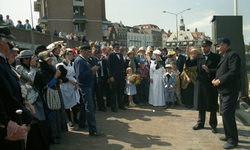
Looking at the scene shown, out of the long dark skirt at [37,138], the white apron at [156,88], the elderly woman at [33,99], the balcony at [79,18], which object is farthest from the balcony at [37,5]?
the long dark skirt at [37,138]

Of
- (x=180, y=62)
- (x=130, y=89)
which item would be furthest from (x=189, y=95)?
(x=130, y=89)

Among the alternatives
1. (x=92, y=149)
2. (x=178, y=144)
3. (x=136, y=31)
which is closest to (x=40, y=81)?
(x=92, y=149)

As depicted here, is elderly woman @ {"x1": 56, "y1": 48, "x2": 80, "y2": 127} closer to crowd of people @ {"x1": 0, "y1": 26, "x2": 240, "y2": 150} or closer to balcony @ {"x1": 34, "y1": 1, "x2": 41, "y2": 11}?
crowd of people @ {"x1": 0, "y1": 26, "x2": 240, "y2": 150}

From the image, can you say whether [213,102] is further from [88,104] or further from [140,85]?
[140,85]

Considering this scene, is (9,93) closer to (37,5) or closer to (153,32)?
(37,5)

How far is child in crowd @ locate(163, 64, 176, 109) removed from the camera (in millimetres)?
7582

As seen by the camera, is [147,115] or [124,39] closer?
[147,115]

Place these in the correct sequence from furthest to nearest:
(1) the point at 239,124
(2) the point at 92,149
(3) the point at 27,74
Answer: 1. (1) the point at 239,124
2. (2) the point at 92,149
3. (3) the point at 27,74

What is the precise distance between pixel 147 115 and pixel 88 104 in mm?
2632

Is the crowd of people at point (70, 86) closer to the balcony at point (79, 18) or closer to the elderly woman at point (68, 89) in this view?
the elderly woman at point (68, 89)

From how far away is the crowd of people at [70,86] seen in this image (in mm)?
2037

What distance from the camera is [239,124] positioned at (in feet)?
16.9

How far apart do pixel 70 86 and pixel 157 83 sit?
13.3ft

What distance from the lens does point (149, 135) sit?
4617 millimetres
